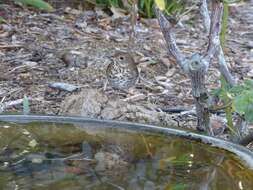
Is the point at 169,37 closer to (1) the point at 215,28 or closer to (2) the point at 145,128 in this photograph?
(1) the point at 215,28

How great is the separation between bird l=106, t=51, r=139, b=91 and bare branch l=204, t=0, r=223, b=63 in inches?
36.8

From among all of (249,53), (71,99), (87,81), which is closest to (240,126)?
(71,99)

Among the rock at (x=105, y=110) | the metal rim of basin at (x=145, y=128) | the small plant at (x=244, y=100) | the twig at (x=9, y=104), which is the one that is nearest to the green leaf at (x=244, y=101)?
the small plant at (x=244, y=100)

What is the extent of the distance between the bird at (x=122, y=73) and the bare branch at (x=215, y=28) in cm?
93

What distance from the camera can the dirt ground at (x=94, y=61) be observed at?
2516mm

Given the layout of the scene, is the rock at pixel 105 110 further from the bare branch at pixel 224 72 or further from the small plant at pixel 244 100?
the small plant at pixel 244 100

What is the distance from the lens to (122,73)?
283 cm

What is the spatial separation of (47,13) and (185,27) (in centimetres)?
73

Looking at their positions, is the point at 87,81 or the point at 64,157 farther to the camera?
the point at 87,81

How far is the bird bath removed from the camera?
138cm

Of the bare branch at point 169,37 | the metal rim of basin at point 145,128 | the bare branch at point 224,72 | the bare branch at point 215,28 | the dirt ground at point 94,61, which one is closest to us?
the metal rim of basin at point 145,128

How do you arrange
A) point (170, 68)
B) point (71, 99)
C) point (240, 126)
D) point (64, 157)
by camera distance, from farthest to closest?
1. point (170, 68)
2. point (71, 99)
3. point (240, 126)
4. point (64, 157)

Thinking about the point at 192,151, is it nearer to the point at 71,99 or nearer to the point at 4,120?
the point at 4,120

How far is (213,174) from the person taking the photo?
142cm
